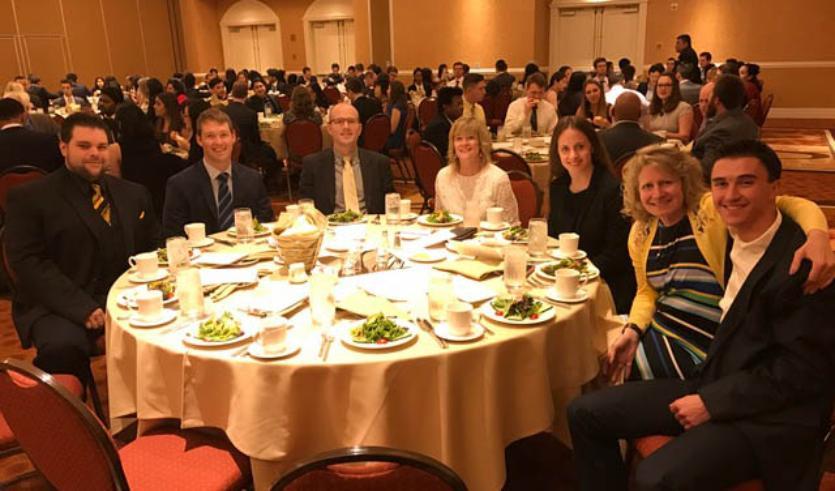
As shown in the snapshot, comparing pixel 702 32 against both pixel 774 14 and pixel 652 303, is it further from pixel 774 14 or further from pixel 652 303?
pixel 652 303

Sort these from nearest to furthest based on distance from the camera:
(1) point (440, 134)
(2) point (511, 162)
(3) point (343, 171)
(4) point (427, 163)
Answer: (3) point (343, 171)
(2) point (511, 162)
(4) point (427, 163)
(1) point (440, 134)

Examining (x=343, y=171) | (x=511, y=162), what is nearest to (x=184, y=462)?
(x=343, y=171)

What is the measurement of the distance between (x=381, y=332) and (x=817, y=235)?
47.9 inches

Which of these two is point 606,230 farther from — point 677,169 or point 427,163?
point 427,163

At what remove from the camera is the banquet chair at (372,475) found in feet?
3.97

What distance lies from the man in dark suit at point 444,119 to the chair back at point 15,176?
10.6 ft

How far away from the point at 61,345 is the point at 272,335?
51.1 inches

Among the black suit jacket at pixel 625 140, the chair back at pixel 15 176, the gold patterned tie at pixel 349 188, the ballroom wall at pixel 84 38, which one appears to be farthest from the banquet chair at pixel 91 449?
the ballroom wall at pixel 84 38

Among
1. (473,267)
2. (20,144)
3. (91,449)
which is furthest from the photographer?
(20,144)

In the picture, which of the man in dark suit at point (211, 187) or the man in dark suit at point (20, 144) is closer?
the man in dark suit at point (211, 187)

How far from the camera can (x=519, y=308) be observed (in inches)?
83.4

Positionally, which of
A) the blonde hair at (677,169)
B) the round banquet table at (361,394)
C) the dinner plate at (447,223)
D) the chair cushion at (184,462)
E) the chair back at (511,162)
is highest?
the blonde hair at (677,169)

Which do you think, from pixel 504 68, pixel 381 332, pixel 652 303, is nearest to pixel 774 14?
pixel 504 68

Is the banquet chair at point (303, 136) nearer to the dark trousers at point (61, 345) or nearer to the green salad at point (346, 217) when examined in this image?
the green salad at point (346, 217)
